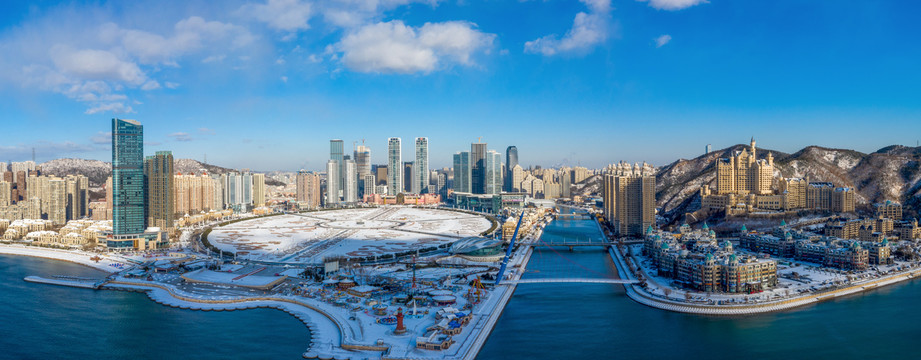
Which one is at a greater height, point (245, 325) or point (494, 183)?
point (494, 183)

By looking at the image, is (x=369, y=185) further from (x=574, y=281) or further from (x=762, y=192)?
(x=574, y=281)

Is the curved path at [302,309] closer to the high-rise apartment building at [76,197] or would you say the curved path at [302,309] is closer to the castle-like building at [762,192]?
the castle-like building at [762,192]

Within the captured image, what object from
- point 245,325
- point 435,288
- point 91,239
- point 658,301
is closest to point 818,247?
point 658,301

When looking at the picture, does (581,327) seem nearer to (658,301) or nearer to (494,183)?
(658,301)

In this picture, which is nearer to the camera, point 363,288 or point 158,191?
point 363,288

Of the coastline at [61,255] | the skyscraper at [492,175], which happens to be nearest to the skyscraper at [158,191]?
the coastline at [61,255]

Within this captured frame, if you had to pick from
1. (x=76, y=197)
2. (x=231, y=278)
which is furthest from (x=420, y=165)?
(x=231, y=278)

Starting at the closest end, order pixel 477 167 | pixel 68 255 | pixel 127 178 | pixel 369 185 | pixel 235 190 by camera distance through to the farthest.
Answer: pixel 68 255
pixel 127 178
pixel 235 190
pixel 477 167
pixel 369 185
